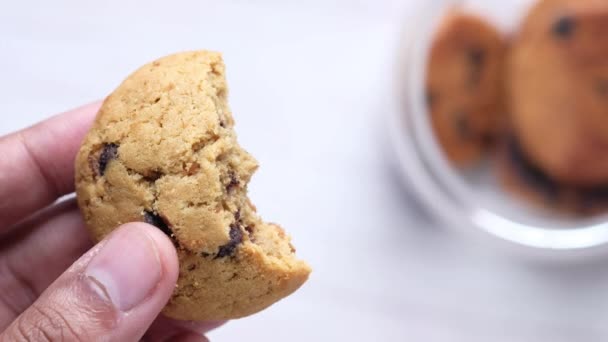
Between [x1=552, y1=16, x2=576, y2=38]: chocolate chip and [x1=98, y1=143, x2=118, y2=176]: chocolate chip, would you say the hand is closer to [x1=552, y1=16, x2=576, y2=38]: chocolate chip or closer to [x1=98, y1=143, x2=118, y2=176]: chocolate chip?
[x1=98, y1=143, x2=118, y2=176]: chocolate chip

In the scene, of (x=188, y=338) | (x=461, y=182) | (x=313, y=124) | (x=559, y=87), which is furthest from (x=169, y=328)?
(x=559, y=87)

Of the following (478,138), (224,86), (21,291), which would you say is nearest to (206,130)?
(224,86)

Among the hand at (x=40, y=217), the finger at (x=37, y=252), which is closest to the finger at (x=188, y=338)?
the hand at (x=40, y=217)

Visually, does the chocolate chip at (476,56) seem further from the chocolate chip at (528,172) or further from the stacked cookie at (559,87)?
the chocolate chip at (528,172)

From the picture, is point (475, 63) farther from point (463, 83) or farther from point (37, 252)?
point (37, 252)

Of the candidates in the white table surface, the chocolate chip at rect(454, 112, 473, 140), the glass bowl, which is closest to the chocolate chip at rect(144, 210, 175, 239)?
the white table surface
